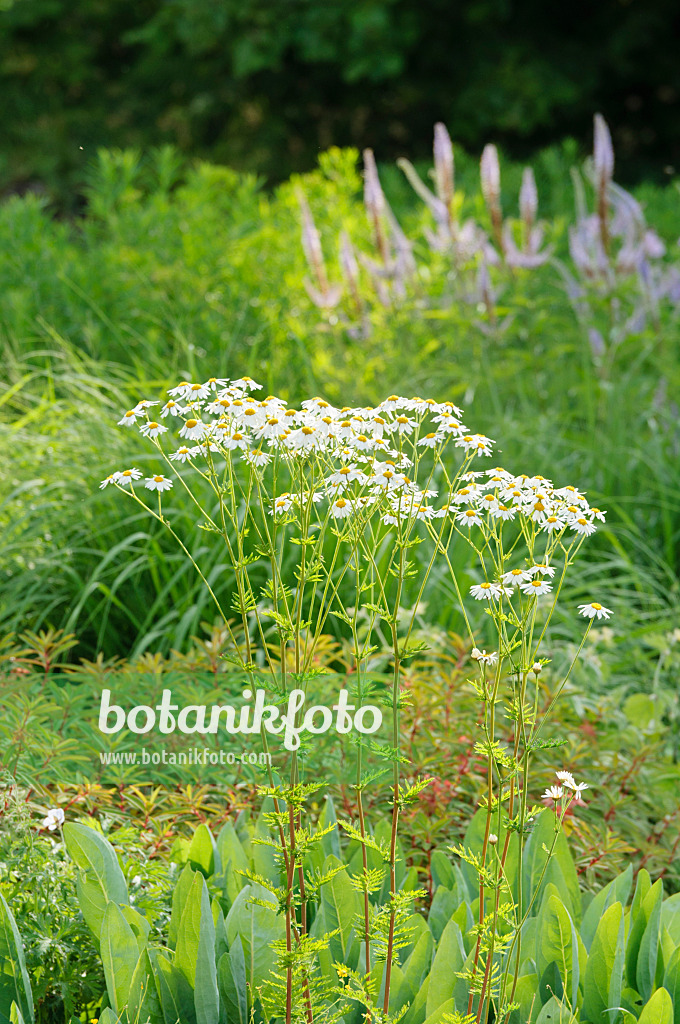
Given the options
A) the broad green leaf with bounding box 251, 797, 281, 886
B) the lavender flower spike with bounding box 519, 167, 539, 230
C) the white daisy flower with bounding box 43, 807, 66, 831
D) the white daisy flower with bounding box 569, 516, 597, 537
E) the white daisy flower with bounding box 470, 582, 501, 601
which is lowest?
the broad green leaf with bounding box 251, 797, 281, 886

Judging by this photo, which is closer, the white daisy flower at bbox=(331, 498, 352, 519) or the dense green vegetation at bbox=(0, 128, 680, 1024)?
the white daisy flower at bbox=(331, 498, 352, 519)

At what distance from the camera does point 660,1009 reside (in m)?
1.58

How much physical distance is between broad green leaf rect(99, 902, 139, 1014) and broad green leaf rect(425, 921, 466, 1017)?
0.52 m

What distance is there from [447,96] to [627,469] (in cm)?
970

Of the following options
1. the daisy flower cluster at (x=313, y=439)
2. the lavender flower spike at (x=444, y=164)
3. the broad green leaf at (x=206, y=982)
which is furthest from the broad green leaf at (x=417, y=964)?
the lavender flower spike at (x=444, y=164)

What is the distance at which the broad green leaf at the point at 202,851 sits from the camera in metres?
1.94

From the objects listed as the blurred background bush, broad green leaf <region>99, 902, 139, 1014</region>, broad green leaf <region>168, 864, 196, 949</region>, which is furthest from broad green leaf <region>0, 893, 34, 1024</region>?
the blurred background bush

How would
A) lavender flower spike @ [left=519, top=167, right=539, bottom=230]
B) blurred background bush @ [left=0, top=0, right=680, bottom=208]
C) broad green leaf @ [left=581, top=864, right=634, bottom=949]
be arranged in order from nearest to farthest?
broad green leaf @ [left=581, top=864, right=634, bottom=949] → lavender flower spike @ [left=519, top=167, right=539, bottom=230] → blurred background bush @ [left=0, top=0, right=680, bottom=208]

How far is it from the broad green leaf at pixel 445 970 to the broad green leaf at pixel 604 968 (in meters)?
0.25

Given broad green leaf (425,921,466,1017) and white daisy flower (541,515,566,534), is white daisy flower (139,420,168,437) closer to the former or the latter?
white daisy flower (541,515,566,534)

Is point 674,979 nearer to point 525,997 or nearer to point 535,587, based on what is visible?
point 525,997

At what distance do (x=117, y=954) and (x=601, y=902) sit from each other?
940 mm

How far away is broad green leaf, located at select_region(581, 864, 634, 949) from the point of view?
188cm

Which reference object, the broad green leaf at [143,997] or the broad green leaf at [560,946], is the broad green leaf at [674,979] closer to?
the broad green leaf at [560,946]
